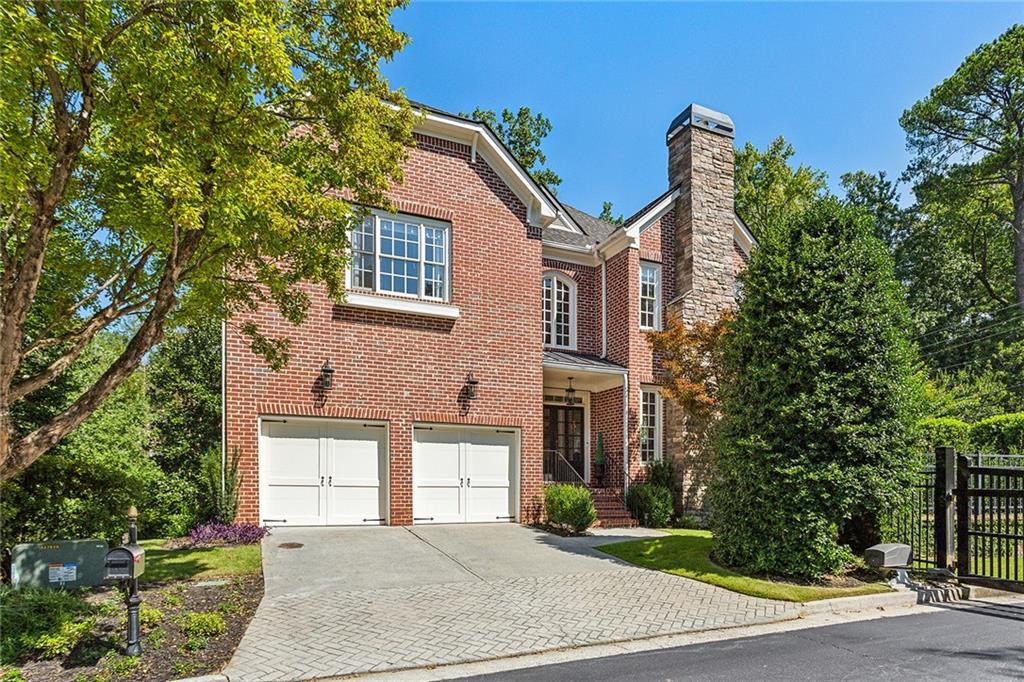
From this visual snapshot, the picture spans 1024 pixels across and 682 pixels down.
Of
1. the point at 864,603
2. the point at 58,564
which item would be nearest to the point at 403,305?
the point at 58,564

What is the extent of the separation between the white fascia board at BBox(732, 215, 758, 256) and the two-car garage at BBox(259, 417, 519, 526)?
33.5ft

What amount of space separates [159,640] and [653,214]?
51.6 feet

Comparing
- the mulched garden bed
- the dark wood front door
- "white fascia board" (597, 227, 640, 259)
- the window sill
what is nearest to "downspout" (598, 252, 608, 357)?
"white fascia board" (597, 227, 640, 259)

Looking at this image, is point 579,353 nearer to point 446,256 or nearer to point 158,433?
point 446,256

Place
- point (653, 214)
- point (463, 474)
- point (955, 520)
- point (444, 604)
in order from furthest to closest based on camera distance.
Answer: point (653, 214)
point (463, 474)
point (955, 520)
point (444, 604)

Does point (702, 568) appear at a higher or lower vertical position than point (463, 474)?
lower

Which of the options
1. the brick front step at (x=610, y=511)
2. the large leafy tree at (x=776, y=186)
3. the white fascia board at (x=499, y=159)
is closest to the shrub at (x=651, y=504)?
the brick front step at (x=610, y=511)

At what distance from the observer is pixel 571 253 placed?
Answer: 18.2m

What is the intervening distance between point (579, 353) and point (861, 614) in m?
10.8

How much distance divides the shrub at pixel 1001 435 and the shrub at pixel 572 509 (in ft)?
41.0

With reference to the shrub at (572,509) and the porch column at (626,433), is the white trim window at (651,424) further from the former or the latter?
the shrub at (572,509)

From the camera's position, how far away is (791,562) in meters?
8.90

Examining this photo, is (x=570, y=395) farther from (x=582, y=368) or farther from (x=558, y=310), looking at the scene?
(x=558, y=310)

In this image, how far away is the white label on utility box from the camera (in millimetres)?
7320
